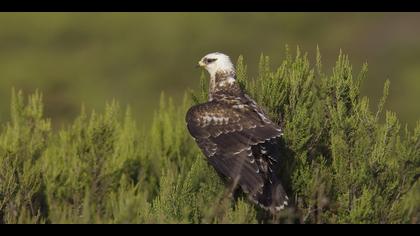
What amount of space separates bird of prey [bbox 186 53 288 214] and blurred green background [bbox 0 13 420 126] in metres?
10.5

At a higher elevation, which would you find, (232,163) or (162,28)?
(162,28)

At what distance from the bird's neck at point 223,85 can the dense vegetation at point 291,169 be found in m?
0.14

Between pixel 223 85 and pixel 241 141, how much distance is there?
0.98 m

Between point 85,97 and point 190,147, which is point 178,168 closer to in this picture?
point 190,147

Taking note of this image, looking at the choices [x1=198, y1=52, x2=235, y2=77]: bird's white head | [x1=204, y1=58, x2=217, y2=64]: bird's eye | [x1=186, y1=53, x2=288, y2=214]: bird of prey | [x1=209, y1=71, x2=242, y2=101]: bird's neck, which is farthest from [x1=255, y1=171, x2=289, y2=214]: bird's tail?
[x1=204, y1=58, x2=217, y2=64]: bird's eye

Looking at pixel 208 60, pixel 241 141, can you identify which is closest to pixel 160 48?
pixel 208 60

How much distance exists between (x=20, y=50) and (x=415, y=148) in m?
16.8

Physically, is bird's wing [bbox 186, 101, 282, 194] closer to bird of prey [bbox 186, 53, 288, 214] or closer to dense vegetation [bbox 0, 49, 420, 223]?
bird of prey [bbox 186, 53, 288, 214]

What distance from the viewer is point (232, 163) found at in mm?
9273

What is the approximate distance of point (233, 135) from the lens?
375 inches

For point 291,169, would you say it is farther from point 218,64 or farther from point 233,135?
point 218,64

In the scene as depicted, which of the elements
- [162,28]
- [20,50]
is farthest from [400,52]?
[20,50]

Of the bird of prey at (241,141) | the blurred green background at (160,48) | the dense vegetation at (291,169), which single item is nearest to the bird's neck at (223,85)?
the bird of prey at (241,141)
